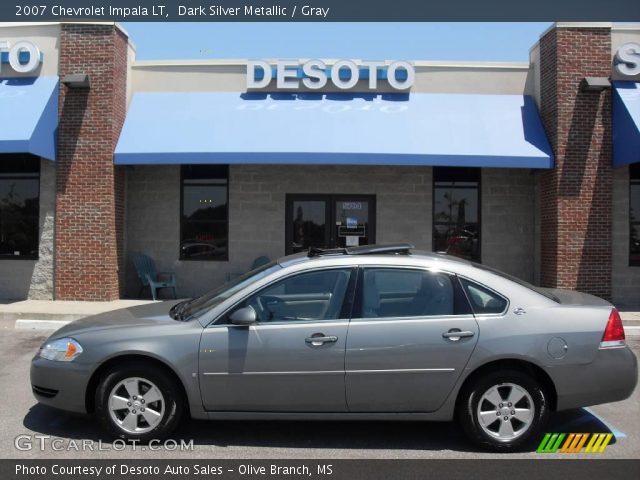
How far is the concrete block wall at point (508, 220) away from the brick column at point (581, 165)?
1026mm

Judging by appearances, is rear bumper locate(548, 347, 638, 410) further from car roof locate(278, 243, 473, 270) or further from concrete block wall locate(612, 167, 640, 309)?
concrete block wall locate(612, 167, 640, 309)

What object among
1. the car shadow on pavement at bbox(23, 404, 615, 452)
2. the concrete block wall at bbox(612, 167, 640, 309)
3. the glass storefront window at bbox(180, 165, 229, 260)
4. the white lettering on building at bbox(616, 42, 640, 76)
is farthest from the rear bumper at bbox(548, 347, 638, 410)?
the glass storefront window at bbox(180, 165, 229, 260)

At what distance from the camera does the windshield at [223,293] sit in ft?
16.0

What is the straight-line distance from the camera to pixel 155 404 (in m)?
4.57

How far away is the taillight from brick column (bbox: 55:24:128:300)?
9.55 m

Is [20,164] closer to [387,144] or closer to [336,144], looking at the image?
[336,144]

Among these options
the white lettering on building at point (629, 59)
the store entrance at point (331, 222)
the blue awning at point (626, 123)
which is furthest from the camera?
the store entrance at point (331, 222)

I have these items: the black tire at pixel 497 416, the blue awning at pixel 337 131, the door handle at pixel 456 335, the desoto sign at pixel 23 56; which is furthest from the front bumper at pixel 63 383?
the desoto sign at pixel 23 56

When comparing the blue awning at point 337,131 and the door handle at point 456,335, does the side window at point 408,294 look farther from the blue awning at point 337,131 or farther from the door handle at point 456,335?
the blue awning at point 337,131

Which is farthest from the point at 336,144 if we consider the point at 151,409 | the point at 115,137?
the point at 151,409

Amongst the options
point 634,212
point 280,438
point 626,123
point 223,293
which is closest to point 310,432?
point 280,438

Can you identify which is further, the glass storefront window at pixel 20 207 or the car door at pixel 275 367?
the glass storefront window at pixel 20 207

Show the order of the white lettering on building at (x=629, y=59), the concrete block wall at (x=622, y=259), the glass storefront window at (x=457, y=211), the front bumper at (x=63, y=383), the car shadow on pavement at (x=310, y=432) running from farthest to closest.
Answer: the glass storefront window at (x=457, y=211) → the concrete block wall at (x=622, y=259) → the white lettering on building at (x=629, y=59) → the car shadow on pavement at (x=310, y=432) → the front bumper at (x=63, y=383)
